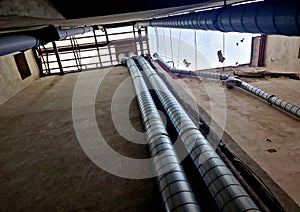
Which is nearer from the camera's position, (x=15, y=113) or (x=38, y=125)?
(x=38, y=125)

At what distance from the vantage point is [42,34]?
417 centimetres

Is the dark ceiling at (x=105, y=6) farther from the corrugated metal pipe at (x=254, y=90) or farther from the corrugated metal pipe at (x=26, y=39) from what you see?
the corrugated metal pipe at (x=254, y=90)

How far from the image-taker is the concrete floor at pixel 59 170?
71.5 inches

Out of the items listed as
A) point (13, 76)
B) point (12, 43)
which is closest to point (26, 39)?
point (12, 43)

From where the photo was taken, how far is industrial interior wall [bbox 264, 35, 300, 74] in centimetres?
817

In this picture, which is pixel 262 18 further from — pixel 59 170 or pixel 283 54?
pixel 283 54

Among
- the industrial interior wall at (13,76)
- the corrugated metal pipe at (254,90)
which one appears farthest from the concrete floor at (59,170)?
the corrugated metal pipe at (254,90)

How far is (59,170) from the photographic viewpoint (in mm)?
2232

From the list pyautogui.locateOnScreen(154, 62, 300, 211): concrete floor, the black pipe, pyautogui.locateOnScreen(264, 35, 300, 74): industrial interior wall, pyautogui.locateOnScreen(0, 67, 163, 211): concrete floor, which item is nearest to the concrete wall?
pyautogui.locateOnScreen(264, 35, 300, 74): industrial interior wall

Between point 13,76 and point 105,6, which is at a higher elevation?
point 105,6

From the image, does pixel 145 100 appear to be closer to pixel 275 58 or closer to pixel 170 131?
pixel 170 131

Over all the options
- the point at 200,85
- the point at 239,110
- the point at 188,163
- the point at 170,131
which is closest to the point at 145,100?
the point at 170,131

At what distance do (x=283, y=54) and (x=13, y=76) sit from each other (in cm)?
1057

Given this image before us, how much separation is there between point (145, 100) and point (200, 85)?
225 inches
